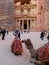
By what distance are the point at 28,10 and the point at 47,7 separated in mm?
9283

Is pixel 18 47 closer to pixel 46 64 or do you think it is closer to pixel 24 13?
pixel 46 64

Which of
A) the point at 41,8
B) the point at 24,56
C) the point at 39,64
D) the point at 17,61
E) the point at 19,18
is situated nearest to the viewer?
the point at 39,64

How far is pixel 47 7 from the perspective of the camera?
141 feet

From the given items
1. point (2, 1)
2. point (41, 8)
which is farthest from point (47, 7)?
point (2, 1)

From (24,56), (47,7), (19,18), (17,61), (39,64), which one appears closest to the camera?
(39,64)

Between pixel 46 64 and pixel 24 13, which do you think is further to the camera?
pixel 24 13

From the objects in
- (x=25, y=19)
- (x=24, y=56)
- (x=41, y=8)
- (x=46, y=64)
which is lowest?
(x=25, y=19)

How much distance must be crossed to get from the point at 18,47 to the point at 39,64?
4.64 meters

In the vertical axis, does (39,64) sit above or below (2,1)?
above

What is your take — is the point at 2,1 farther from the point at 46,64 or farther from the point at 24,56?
the point at 46,64

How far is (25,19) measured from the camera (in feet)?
167

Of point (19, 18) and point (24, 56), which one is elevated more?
point (24, 56)

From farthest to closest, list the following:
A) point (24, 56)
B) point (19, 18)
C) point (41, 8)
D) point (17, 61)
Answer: point (19, 18)
point (41, 8)
point (24, 56)
point (17, 61)

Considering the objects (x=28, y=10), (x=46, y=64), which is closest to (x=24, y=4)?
(x=28, y=10)
